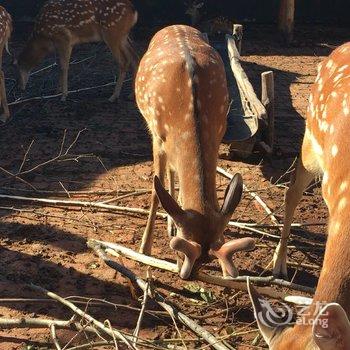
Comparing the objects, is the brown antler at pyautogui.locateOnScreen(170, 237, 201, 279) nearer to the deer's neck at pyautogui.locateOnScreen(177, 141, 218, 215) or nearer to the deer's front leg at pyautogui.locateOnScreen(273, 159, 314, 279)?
the deer's neck at pyautogui.locateOnScreen(177, 141, 218, 215)

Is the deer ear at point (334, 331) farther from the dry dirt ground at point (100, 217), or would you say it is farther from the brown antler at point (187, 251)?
the dry dirt ground at point (100, 217)

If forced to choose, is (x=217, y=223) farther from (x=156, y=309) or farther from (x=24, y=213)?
(x=24, y=213)

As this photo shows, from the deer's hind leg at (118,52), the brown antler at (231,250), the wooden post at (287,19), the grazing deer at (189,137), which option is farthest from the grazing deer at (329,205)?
the wooden post at (287,19)

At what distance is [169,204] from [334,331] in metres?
1.76

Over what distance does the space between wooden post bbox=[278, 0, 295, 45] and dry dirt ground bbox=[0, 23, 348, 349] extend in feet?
8.93

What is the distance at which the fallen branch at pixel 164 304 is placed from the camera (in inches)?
162

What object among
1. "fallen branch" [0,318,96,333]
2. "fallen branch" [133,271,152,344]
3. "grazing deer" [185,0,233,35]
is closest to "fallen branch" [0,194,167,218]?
"fallen branch" [133,271,152,344]

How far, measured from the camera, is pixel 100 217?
5871 mm

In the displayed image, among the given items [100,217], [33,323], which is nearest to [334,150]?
[33,323]

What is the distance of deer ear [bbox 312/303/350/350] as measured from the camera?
7.64ft

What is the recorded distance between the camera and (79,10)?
9281 mm

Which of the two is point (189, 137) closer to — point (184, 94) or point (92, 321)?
point (184, 94)

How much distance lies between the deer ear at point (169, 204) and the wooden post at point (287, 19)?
371 inches

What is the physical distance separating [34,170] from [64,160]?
342mm
